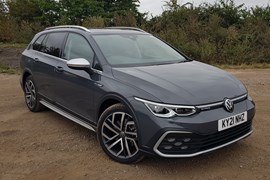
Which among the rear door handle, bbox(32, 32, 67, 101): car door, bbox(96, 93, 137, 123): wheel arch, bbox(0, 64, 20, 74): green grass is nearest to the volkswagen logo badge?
bbox(96, 93, 137, 123): wheel arch

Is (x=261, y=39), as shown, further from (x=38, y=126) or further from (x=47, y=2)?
(x=47, y=2)

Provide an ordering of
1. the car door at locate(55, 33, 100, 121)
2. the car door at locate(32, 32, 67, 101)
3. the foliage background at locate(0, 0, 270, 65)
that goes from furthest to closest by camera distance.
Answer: the foliage background at locate(0, 0, 270, 65) → the car door at locate(32, 32, 67, 101) → the car door at locate(55, 33, 100, 121)

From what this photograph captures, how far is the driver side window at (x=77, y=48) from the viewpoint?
4762mm

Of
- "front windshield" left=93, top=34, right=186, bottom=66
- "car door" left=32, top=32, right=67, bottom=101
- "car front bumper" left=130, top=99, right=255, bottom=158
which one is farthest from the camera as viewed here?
"car door" left=32, top=32, right=67, bottom=101

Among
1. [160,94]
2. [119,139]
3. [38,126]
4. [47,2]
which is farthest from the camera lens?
[47,2]

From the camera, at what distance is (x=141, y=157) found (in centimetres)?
396

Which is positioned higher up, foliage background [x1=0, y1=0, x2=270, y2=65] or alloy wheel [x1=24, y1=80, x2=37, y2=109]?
foliage background [x1=0, y1=0, x2=270, y2=65]

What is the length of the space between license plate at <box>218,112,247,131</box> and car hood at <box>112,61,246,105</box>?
230 millimetres

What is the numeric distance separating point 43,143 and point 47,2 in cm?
2209

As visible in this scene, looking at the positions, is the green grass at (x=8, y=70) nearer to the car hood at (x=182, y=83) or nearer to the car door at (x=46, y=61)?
the car door at (x=46, y=61)

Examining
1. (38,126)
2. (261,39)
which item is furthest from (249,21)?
(38,126)

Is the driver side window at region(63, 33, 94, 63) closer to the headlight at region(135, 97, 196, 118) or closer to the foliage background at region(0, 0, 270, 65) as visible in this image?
the headlight at region(135, 97, 196, 118)

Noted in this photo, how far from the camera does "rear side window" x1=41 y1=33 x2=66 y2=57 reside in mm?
5484

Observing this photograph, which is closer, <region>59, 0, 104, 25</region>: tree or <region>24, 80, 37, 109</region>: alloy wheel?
<region>24, 80, 37, 109</region>: alloy wheel
